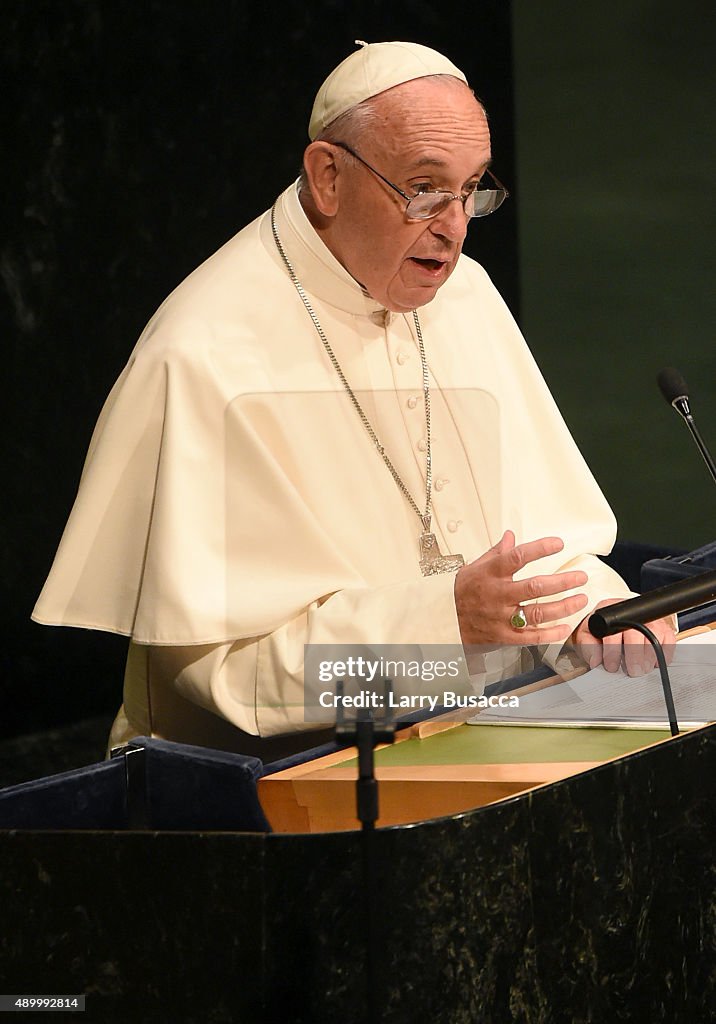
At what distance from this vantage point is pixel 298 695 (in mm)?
2676

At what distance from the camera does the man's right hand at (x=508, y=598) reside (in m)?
2.34

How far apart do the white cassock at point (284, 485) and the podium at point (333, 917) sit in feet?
2.06

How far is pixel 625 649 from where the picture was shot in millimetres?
2574

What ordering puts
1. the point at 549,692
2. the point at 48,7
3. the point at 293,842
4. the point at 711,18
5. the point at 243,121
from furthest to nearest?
the point at 711,18 < the point at 243,121 < the point at 48,7 < the point at 549,692 < the point at 293,842

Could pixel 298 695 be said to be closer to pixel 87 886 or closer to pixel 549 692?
pixel 549 692

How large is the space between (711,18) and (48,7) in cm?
269

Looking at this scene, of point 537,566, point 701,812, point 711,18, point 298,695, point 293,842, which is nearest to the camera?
point 293,842

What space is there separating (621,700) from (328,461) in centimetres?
93

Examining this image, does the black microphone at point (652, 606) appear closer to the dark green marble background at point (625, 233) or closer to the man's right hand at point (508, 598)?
→ the man's right hand at point (508, 598)

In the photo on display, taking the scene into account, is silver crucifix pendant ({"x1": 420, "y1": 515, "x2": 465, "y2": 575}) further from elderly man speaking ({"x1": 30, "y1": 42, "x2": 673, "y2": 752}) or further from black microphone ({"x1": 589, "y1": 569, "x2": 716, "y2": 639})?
black microphone ({"x1": 589, "y1": 569, "x2": 716, "y2": 639})

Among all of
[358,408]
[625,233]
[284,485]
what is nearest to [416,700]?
[284,485]

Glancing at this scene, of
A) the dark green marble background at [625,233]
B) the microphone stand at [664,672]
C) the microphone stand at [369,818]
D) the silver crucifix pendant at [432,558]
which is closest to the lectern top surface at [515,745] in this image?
the microphone stand at [664,672]

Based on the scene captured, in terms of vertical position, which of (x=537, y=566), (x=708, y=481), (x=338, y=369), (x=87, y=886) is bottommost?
(x=87, y=886)

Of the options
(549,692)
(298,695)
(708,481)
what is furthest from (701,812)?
(708,481)
